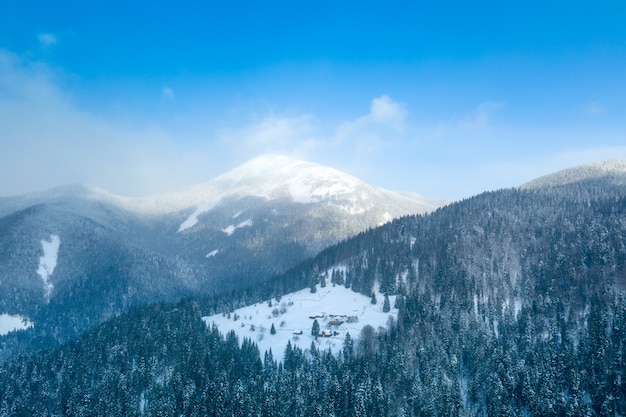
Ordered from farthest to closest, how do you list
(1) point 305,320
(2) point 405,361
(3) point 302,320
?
(3) point 302,320, (1) point 305,320, (2) point 405,361

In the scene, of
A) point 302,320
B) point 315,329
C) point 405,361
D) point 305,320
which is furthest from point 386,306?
point 405,361

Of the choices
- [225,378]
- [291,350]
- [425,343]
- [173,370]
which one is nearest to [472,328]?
[425,343]

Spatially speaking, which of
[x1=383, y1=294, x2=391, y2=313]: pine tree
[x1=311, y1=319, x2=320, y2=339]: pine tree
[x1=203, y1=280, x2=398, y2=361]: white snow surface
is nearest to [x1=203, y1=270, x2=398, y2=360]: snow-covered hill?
[x1=203, y1=280, x2=398, y2=361]: white snow surface

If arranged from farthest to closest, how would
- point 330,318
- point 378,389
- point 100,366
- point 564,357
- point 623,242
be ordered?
point 623,242, point 330,318, point 100,366, point 564,357, point 378,389

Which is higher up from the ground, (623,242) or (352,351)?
(623,242)

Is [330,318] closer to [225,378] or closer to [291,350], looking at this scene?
[291,350]

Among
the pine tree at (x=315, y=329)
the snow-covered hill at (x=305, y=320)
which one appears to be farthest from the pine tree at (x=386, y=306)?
the pine tree at (x=315, y=329)

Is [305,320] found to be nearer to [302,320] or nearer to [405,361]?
[302,320]

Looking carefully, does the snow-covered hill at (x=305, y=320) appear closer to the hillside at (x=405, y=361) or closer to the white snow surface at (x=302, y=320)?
the white snow surface at (x=302, y=320)
